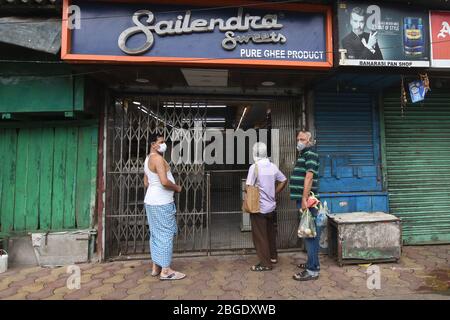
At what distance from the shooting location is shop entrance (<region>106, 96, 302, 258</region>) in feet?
15.6

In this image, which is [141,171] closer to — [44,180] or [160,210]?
[160,210]

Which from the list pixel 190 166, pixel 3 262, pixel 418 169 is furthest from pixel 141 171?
pixel 418 169

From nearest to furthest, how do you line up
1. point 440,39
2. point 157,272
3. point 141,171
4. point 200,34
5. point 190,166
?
point 200,34
point 157,272
point 440,39
point 141,171
point 190,166

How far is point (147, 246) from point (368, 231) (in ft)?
11.3

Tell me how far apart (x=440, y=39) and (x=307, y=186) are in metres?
2.90

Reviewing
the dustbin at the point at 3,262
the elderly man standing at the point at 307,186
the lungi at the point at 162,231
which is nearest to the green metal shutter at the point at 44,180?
the dustbin at the point at 3,262

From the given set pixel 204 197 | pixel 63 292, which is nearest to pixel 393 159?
pixel 204 197

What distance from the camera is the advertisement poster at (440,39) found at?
162 inches

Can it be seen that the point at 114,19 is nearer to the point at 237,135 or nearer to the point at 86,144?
the point at 86,144

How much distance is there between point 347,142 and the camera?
5012mm

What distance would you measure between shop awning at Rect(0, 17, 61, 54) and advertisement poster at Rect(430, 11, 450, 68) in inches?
200

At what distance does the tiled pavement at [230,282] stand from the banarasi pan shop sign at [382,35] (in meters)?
2.84

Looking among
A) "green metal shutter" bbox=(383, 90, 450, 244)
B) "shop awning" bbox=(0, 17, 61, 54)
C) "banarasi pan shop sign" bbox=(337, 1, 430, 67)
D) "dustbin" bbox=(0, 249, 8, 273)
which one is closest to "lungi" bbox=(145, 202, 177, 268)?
"dustbin" bbox=(0, 249, 8, 273)

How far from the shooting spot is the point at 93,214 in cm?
464
